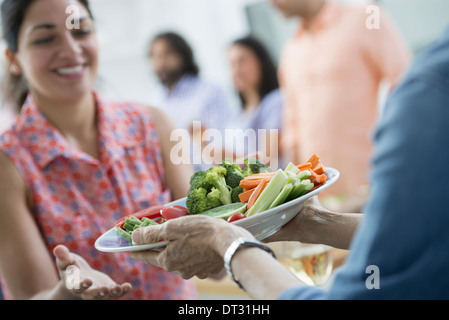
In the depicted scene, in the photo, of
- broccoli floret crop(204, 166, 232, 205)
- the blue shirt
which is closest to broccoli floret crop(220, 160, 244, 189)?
broccoli floret crop(204, 166, 232, 205)

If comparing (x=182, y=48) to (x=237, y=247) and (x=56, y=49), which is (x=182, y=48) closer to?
(x=56, y=49)

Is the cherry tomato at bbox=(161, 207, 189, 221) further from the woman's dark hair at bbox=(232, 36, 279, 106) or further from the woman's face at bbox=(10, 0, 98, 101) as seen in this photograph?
the woman's dark hair at bbox=(232, 36, 279, 106)

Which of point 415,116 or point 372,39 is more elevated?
point 372,39

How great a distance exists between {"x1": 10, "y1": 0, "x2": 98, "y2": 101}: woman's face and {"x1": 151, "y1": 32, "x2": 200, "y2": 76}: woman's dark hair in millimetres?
2449

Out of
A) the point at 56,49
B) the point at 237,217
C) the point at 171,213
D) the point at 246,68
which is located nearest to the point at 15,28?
the point at 56,49

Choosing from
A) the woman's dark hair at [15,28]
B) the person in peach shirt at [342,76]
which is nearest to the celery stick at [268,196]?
the woman's dark hair at [15,28]

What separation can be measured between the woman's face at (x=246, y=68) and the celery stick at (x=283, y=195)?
3139 mm

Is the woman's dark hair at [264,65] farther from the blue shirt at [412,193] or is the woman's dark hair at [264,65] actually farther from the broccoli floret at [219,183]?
the blue shirt at [412,193]

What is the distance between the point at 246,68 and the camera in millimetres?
3994

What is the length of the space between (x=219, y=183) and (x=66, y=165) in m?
0.68

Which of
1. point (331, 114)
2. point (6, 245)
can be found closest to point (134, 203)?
point (6, 245)
